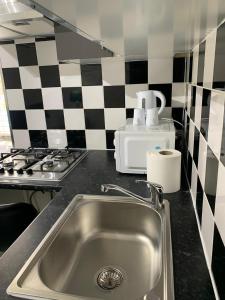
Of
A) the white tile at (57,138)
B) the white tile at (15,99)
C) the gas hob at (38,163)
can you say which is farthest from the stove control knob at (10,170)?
the white tile at (15,99)

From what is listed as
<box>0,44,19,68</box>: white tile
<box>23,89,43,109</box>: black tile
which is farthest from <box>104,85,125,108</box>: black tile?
<box>0,44,19,68</box>: white tile

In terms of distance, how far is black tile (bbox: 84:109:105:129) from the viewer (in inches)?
72.5

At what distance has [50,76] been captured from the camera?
1839 mm

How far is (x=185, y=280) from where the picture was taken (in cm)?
70

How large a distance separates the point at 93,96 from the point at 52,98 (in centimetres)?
34

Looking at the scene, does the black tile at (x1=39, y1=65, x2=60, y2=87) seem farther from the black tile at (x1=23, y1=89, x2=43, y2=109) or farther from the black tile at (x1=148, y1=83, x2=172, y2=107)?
the black tile at (x1=148, y1=83, x2=172, y2=107)

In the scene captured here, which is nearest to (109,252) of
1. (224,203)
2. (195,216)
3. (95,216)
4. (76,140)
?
(95,216)

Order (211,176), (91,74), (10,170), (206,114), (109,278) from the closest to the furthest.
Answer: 1. (211,176)
2. (206,114)
3. (109,278)
4. (10,170)
5. (91,74)

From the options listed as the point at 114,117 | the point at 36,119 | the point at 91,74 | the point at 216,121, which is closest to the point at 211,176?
the point at 216,121

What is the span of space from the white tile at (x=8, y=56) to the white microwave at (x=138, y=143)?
43.0 inches

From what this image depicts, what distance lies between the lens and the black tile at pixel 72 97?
6.01 ft

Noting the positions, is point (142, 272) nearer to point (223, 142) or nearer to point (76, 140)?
point (223, 142)

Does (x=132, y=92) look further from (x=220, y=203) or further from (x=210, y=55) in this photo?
(x=220, y=203)

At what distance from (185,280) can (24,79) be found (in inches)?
69.3
